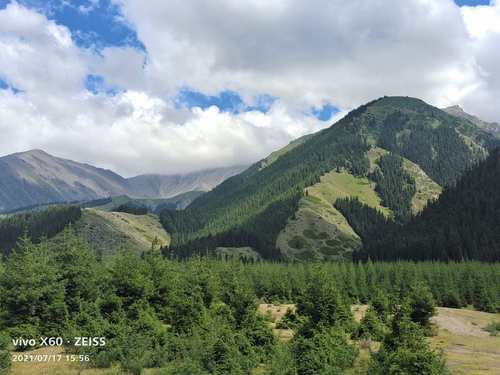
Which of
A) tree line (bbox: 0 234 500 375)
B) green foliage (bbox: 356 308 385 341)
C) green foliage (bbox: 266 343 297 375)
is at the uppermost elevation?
tree line (bbox: 0 234 500 375)

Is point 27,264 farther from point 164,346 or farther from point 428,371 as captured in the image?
point 428,371

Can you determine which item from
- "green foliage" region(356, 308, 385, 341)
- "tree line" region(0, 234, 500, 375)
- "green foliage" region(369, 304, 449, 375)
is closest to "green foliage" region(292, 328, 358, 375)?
"tree line" region(0, 234, 500, 375)

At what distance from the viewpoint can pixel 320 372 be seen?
32.8 metres

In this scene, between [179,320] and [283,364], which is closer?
[283,364]

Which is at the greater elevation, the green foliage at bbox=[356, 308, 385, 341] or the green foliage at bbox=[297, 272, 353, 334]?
the green foliage at bbox=[297, 272, 353, 334]

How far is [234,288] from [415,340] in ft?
91.5
